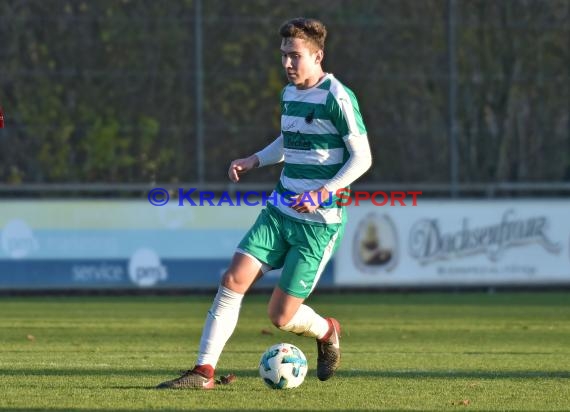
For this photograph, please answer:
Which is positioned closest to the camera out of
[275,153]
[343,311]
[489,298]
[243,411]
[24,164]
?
[243,411]

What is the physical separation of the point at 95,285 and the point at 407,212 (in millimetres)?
4792

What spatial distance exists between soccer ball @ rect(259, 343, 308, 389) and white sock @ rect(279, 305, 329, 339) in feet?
0.52

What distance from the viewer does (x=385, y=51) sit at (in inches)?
911

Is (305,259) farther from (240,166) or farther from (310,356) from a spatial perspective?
(310,356)

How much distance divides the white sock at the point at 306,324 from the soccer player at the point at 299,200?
10mm

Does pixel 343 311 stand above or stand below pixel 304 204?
below

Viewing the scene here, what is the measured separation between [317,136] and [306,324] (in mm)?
1184

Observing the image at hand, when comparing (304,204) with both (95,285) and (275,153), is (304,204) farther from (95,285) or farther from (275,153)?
(95,285)

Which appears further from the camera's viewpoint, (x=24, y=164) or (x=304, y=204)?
(x=24, y=164)

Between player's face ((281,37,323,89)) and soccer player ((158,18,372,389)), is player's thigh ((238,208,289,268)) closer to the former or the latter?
soccer player ((158,18,372,389))

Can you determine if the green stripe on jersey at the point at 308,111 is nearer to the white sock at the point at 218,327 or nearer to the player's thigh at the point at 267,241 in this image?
the player's thigh at the point at 267,241

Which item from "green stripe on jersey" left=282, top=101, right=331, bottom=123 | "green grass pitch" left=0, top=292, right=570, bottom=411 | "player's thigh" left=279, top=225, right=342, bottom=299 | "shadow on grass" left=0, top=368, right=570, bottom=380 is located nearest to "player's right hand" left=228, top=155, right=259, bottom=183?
"green stripe on jersey" left=282, top=101, right=331, bottom=123


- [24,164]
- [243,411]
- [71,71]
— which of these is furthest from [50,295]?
[243,411]

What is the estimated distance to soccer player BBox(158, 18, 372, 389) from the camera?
26.8 feet
